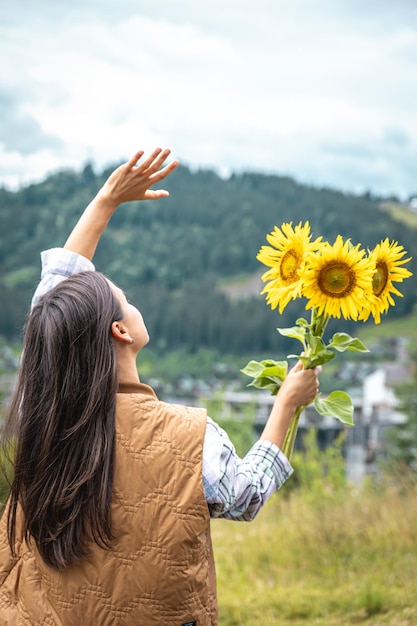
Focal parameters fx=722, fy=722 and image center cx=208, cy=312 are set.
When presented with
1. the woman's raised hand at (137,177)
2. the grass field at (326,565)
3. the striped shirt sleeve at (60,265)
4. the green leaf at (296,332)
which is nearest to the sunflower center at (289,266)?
the green leaf at (296,332)

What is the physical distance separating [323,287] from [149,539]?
631 mm

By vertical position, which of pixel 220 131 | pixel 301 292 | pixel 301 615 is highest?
pixel 220 131

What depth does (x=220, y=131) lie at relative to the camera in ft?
592

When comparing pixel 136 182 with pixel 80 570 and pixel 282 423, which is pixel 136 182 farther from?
pixel 80 570

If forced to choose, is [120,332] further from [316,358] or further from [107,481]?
[316,358]

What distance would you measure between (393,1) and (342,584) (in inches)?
384

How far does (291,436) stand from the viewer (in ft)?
5.21

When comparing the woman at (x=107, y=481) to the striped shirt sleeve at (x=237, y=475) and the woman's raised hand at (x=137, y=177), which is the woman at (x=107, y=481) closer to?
the striped shirt sleeve at (x=237, y=475)

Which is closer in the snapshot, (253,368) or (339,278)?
(339,278)

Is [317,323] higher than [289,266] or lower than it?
lower

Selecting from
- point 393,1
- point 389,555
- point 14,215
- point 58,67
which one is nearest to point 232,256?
point 14,215

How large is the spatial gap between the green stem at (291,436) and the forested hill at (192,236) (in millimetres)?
64493

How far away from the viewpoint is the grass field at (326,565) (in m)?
3.28

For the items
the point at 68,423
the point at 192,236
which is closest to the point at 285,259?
the point at 68,423
